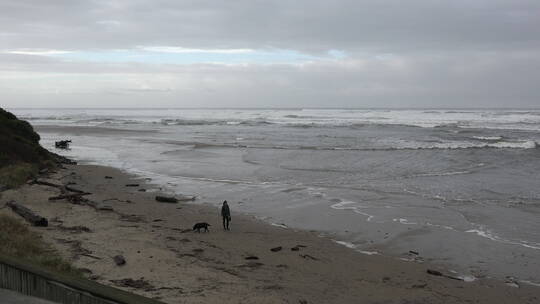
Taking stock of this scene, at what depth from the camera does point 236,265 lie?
30.6 ft

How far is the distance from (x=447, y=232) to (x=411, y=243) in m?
1.68

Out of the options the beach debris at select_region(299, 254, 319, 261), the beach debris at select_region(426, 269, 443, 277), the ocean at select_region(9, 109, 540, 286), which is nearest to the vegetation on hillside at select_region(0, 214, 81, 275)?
the beach debris at select_region(299, 254, 319, 261)

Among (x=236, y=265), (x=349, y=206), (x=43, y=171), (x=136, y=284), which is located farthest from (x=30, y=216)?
(x=43, y=171)

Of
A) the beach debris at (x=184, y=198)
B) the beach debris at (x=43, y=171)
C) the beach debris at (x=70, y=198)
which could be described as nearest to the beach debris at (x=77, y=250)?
the beach debris at (x=70, y=198)

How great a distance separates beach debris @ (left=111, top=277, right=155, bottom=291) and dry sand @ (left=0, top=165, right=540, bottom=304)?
30mm

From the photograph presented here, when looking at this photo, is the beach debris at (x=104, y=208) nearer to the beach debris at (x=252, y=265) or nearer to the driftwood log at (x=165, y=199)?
the driftwood log at (x=165, y=199)

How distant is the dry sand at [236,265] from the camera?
25.3ft

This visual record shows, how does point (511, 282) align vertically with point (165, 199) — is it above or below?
below

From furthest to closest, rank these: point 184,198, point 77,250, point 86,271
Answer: point 184,198 < point 77,250 < point 86,271

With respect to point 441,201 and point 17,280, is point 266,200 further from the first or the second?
point 17,280

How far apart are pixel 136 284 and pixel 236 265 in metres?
2.30

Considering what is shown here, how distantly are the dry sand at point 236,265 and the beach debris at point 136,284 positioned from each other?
0.03 m

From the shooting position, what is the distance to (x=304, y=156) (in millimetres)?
33469

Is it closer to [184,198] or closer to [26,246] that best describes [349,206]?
[184,198]
